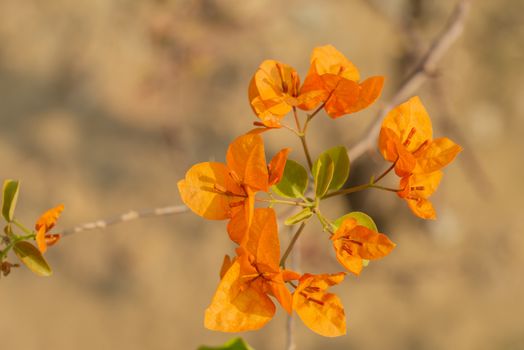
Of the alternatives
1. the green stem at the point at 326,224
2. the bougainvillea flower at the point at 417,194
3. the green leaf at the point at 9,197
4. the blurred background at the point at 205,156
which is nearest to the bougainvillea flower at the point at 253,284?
the green stem at the point at 326,224

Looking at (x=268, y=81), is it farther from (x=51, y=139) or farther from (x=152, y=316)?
(x=51, y=139)

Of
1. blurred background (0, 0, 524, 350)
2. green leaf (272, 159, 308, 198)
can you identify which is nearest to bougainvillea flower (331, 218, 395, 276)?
green leaf (272, 159, 308, 198)

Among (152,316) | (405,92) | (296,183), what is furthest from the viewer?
(152,316)

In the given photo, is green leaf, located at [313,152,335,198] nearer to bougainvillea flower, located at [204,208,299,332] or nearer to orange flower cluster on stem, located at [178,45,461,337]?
orange flower cluster on stem, located at [178,45,461,337]

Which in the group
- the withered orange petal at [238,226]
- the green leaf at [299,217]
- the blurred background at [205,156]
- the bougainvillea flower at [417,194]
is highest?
the bougainvillea flower at [417,194]

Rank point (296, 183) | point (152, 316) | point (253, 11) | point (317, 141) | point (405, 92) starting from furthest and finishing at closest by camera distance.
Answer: point (253, 11) < point (317, 141) < point (152, 316) < point (405, 92) < point (296, 183)

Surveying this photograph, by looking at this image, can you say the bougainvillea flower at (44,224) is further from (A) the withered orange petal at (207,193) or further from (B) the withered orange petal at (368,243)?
(B) the withered orange petal at (368,243)

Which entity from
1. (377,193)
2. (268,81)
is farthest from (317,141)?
(268,81)
